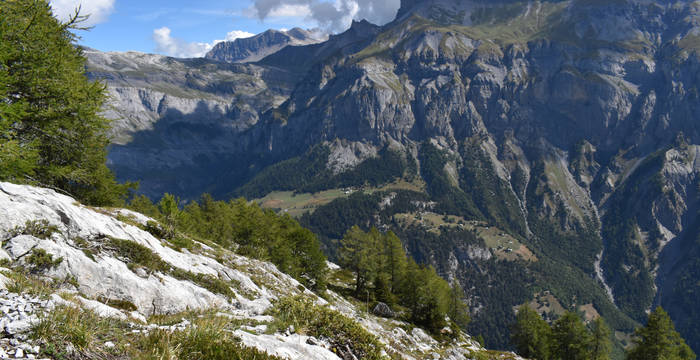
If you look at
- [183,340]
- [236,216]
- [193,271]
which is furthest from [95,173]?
[236,216]

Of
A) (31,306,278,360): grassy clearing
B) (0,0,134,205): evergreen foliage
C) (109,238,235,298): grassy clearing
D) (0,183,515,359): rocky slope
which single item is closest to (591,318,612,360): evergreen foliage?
(0,183,515,359): rocky slope

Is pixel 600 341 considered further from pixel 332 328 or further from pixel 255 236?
pixel 332 328

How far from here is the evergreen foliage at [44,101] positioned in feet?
47.2

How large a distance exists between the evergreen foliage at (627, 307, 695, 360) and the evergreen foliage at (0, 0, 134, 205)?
6718 centimetres

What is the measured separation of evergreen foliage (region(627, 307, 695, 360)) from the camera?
46344mm

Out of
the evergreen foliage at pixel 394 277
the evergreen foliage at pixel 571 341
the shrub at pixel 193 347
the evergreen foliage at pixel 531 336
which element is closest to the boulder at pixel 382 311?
the evergreen foliage at pixel 394 277

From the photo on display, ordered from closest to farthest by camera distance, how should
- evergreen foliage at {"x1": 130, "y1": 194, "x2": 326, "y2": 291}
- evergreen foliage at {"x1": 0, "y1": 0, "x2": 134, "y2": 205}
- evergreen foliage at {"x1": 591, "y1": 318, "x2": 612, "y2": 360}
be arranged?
1. evergreen foliage at {"x1": 0, "y1": 0, "x2": 134, "y2": 205}
2. evergreen foliage at {"x1": 130, "y1": 194, "x2": 326, "y2": 291}
3. evergreen foliage at {"x1": 591, "y1": 318, "x2": 612, "y2": 360}

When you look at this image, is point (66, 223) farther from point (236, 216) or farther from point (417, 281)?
point (417, 281)

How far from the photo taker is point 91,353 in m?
6.26

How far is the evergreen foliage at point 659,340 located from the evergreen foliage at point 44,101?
67185 mm

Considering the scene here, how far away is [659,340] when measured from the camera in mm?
46719

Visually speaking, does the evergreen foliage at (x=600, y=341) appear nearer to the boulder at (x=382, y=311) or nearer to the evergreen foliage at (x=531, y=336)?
the evergreen foliage at (x=531, y=336)

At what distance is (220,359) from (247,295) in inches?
599

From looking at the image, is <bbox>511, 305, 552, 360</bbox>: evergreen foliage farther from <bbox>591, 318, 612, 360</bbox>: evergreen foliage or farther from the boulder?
the boulder
